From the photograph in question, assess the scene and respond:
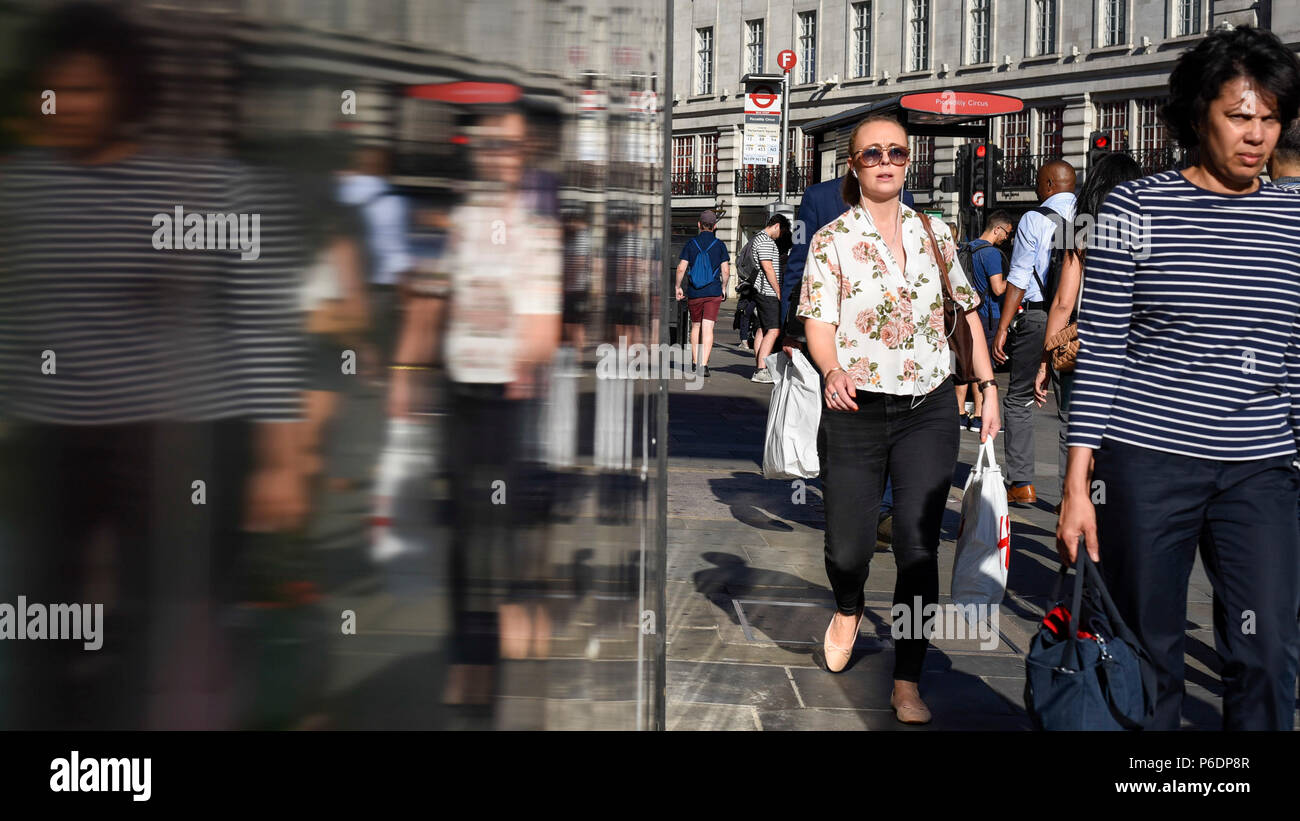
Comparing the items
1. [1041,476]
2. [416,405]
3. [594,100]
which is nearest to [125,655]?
A: [416,405]

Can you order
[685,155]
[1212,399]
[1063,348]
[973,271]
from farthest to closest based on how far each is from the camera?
[685,155]
[973,271]
[1063,348]
[1212,399]

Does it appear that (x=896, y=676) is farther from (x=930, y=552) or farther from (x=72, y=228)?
(x=72, y=228)

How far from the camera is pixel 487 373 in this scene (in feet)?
6.15

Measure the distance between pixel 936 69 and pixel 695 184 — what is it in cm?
1143

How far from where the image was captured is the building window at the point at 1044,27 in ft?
116

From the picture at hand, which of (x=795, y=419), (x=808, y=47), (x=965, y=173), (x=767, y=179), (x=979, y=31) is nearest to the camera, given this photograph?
(x=795, y=419)

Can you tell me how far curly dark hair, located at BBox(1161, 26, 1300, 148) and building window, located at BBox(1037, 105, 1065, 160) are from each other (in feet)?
110

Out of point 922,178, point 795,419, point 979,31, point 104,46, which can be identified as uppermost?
point 979,31

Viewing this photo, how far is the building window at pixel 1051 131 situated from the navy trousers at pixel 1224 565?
111 feet

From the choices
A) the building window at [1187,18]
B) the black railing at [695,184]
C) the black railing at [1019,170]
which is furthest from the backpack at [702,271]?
the black railing at [695,184]

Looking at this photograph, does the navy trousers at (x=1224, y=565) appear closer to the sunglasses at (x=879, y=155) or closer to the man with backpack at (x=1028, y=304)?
the sunglasses at (x=879, y=155)

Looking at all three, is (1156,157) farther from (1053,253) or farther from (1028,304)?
(1053,253)

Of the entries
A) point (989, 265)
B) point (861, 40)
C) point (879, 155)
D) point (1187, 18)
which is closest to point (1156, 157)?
point (1187, 18)

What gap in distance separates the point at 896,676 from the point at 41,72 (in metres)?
3.24
